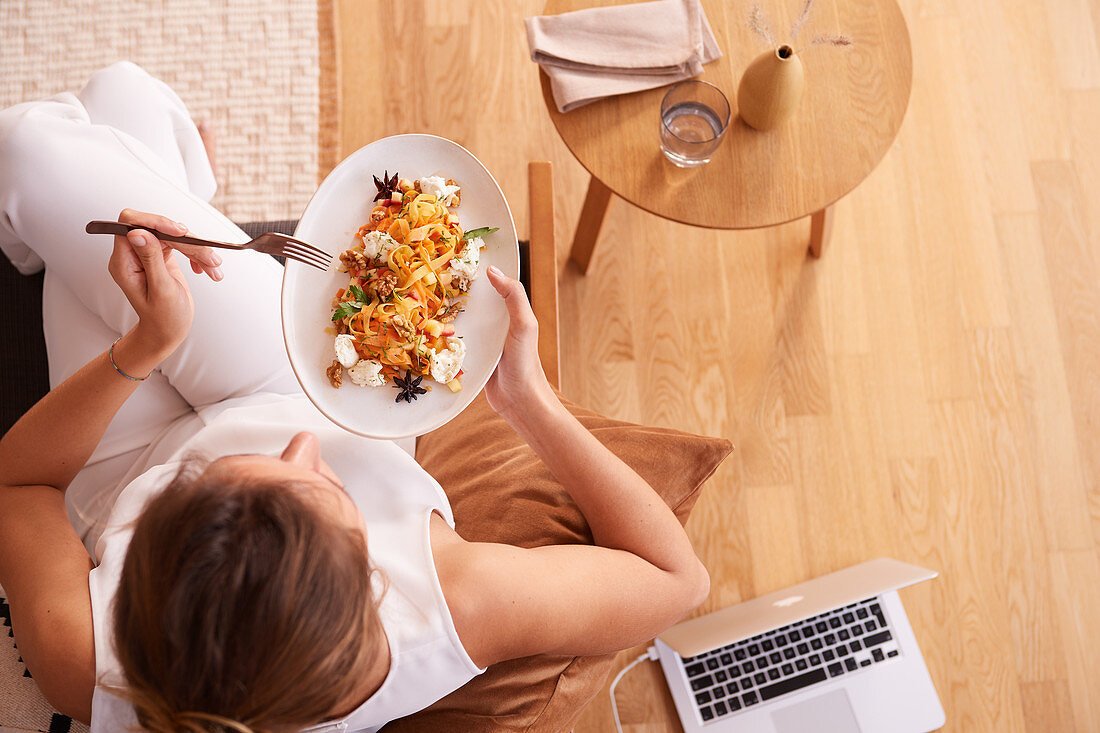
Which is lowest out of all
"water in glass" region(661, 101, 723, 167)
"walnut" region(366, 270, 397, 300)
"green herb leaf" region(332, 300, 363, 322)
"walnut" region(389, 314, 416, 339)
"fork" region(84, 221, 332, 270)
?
"walnut" region(389, 314, 416, 339)

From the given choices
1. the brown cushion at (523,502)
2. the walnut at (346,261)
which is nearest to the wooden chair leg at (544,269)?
the brown cushion at (523,502)

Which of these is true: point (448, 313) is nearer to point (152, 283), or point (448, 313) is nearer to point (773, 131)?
point (152, 283)

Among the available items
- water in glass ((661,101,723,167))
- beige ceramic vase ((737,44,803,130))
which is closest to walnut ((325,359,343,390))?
water in glass ((661,101,723,167))

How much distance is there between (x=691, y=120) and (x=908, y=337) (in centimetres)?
93

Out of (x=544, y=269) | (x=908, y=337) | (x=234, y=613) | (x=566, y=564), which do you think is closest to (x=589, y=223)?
(x=544, y=269)

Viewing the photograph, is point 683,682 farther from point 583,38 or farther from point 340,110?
point 340,110

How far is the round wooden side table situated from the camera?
1.36 metres

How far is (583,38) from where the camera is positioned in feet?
4.57

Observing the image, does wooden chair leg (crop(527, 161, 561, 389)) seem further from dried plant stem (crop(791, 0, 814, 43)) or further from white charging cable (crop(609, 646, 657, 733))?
white charging cable (crop(609, 646, 657, 733))

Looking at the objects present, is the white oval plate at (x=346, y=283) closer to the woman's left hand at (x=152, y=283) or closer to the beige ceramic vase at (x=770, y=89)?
the woman's left hand at (x=152, y=283)

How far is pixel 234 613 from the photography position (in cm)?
66

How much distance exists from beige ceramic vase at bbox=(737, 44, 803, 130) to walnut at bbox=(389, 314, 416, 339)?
2.51 feet

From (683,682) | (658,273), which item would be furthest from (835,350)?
(683,682)

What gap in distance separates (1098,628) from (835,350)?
0.89 metres
